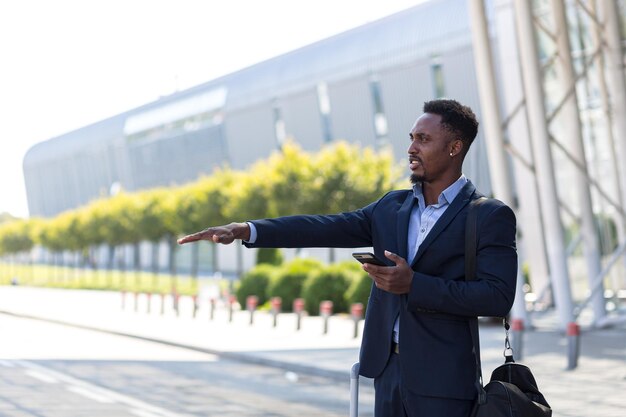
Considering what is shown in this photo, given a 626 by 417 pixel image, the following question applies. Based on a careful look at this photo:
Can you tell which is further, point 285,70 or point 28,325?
point 285,70

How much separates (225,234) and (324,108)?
187ft

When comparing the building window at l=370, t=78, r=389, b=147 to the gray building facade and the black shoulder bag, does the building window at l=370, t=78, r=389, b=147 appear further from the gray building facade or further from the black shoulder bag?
the black shoulder bag

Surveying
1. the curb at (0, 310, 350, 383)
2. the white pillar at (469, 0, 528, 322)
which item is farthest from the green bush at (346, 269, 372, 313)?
the white pillar at (469, 0, 528, 322)

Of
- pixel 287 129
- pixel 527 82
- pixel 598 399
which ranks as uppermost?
pixel 287 129

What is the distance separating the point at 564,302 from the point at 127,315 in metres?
16.0

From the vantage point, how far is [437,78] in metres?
51.7

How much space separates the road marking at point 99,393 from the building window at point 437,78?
119 feet

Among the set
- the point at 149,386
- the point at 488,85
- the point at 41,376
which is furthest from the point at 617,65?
the point at 41,376

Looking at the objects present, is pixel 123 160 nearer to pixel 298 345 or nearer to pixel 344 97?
pixel 344 97

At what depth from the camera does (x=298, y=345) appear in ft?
70.3

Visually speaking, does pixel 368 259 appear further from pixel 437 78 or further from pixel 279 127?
pixel 279 127

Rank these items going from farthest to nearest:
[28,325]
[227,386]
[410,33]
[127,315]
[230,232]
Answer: [410,33]
[127,315]
[28,325]
[227,386]
[230,232]

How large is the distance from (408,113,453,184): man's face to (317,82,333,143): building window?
185 ft

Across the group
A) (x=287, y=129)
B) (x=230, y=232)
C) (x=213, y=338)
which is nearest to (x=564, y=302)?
(x=213, y=338)
